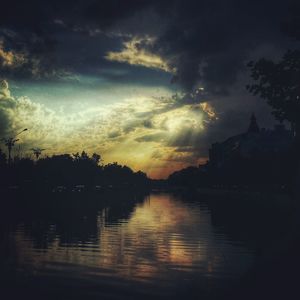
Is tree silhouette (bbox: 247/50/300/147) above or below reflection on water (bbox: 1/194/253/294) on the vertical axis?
above

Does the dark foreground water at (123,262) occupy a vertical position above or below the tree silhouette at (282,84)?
below

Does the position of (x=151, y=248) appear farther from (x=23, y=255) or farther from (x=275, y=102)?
(x=275, y=102)

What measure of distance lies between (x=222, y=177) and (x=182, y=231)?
145m

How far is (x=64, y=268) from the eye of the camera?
1580 cm

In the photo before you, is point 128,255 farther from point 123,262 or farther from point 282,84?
point 282,84

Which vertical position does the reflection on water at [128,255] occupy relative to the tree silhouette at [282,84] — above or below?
below

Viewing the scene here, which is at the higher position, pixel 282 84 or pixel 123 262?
pixel 282 84

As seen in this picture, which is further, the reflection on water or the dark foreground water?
the reflection on water

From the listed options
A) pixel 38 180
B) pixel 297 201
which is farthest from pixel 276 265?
pixel 38 180

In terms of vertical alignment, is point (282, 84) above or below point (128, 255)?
above

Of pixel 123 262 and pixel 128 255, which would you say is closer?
pixel 123 262

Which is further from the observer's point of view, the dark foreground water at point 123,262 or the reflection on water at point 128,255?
the reflection on water at point 128,255

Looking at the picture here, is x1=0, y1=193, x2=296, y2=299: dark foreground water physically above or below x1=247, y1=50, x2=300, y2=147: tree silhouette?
below

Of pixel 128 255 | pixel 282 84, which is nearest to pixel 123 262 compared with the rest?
pixel 128 255
